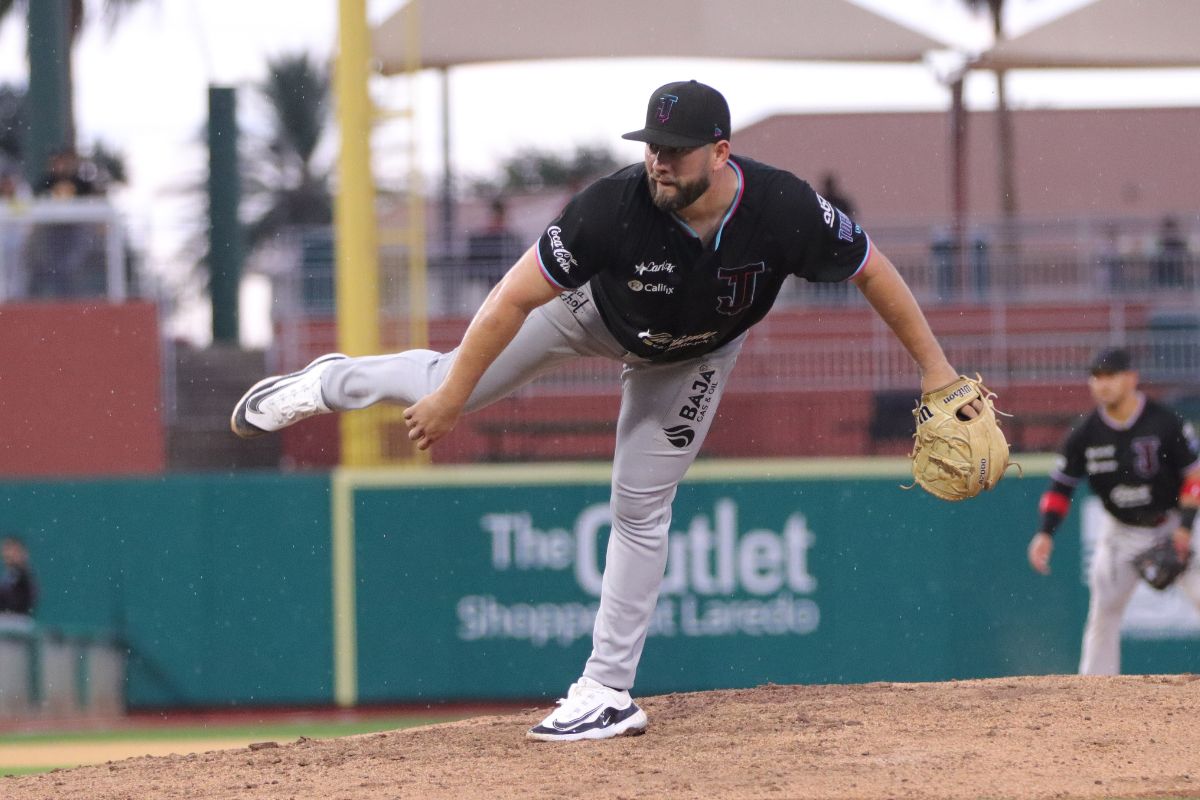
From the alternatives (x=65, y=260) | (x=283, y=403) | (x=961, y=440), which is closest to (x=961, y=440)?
(x=961, y=440)

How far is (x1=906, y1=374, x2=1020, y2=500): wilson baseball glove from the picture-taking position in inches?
187

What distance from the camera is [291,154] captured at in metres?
44.4

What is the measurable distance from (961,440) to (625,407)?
3.37 ft

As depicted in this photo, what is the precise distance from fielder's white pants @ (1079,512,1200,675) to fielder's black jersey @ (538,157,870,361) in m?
4.35

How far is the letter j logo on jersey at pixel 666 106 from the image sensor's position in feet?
13.9

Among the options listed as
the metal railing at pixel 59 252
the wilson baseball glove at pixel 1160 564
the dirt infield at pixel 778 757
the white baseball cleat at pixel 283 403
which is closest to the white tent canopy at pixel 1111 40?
the wilson baseball glove at pixel 1160 564

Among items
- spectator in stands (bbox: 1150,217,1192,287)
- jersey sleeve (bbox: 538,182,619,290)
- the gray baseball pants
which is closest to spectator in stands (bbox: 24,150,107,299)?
the gray baseball pants

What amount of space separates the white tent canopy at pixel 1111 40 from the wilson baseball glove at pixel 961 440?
8.94m

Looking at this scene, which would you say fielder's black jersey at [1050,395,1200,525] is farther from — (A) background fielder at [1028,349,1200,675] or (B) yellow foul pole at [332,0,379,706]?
(B) yellow foul pole at [332,0,379,706]

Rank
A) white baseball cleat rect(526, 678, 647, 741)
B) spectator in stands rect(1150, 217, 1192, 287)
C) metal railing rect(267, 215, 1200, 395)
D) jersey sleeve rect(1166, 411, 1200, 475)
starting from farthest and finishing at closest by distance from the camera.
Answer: spectator in stands rect(1150, 217, 1192, 287), metal railing rect(267, 215, 1200, 395), jersey sleeve rect(1166, 411, 1200, 475), white baseball cleat rect(526, 678, 647, 741)

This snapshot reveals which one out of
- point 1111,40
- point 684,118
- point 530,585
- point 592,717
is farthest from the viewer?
point 1111,40

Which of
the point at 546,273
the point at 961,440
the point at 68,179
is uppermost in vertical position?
the point at 68,179

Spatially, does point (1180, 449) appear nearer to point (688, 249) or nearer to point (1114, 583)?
point (1114, 583)

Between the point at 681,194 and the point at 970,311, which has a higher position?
the point at 681,194
